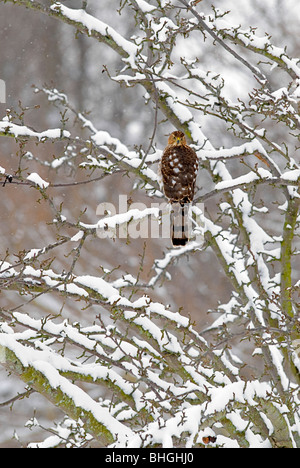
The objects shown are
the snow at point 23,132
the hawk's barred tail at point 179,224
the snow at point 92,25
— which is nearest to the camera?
the hawk's barred tail at point 179,224

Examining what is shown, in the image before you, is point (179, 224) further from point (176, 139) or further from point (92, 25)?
Result: point (92, 25)

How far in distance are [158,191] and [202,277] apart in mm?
7053

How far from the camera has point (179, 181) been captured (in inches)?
129

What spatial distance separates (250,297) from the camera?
4.06 meters

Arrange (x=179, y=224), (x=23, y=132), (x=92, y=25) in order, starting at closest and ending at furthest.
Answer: (x=179, y=224), (x=23, y=132), (x=92, y=25)

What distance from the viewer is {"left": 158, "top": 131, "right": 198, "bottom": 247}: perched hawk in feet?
10.7

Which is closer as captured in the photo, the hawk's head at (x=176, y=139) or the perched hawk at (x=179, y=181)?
the perched hawk at (x=179, y=181)

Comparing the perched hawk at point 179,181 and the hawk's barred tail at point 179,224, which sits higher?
the perched hawk at point 179,181

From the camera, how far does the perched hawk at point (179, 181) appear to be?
325 cm

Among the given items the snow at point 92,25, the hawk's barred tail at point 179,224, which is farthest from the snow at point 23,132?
the hawk's barred tail at point 179,224

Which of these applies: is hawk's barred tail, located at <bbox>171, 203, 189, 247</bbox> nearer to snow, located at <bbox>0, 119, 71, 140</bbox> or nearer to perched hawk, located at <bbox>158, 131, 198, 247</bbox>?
perched hawk, located at <bbox>158, 131, 198, 247</bbox>

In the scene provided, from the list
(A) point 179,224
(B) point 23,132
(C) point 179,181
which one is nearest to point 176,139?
(C) point 179,181

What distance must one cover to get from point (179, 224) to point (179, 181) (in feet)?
0.63

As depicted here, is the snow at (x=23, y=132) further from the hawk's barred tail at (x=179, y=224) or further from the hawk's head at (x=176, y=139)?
the hawk's barred tail at (x=179, y=224)
